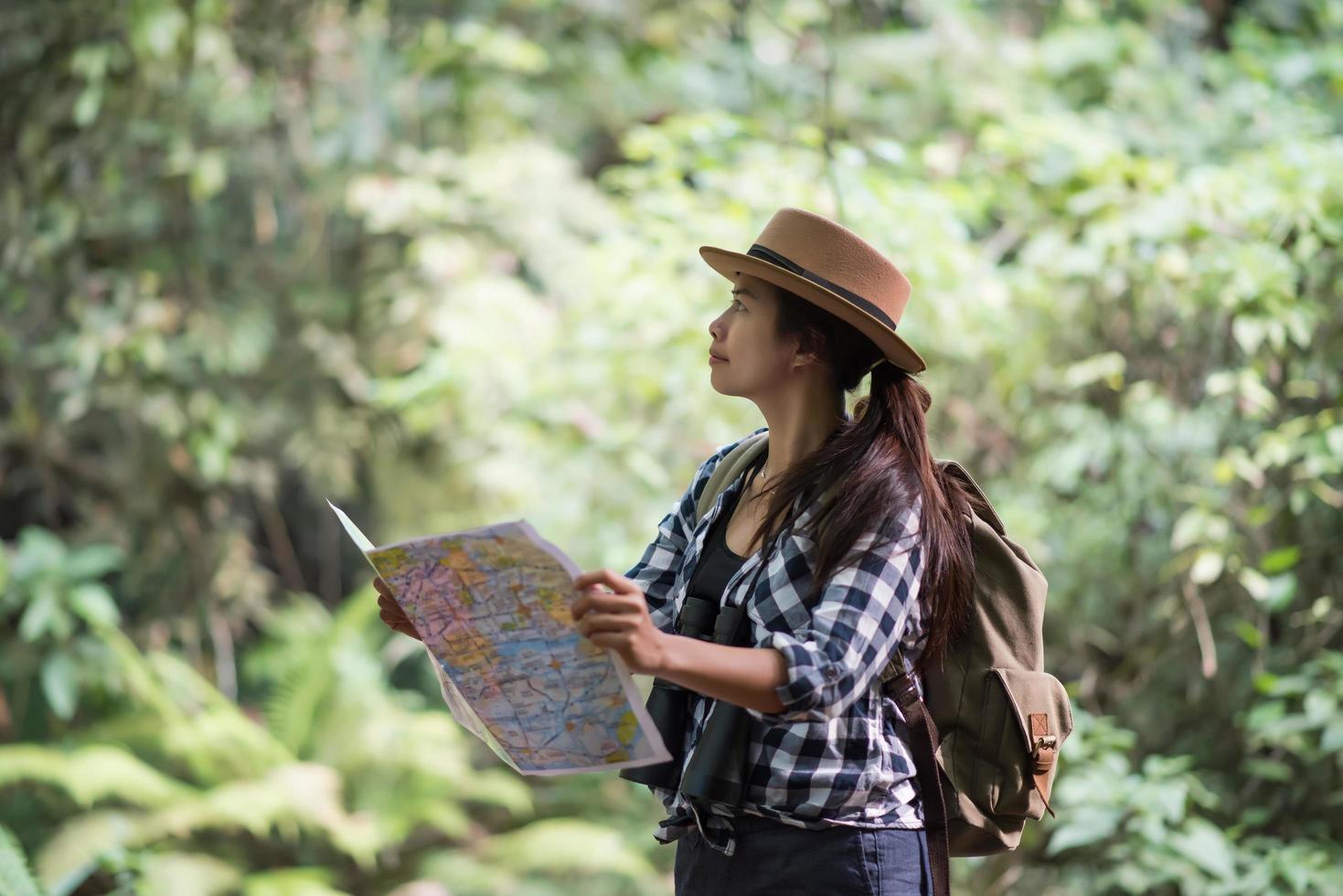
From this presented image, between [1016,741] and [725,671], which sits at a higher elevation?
[725,671]

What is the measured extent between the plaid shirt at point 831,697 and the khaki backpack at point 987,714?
0.03 m

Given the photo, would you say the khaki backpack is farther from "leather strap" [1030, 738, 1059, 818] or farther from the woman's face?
the woman's face

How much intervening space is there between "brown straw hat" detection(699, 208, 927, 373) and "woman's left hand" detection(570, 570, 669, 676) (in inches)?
16.7

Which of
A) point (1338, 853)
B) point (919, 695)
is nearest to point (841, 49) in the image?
Result: point (1338, 853)

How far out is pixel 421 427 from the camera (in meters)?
4.58

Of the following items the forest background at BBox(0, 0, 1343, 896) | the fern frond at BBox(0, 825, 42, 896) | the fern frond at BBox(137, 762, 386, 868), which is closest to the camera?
the fern frond at BBox(0, 825, 42, 896)

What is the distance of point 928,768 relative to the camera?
1409 millimetres

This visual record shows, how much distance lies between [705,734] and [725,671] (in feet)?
0.73

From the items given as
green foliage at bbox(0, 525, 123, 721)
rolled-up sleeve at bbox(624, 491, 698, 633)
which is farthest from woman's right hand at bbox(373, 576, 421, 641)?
green foliage at bbox(0, 525, 123, 721)

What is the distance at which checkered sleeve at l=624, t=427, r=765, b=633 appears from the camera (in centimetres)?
158

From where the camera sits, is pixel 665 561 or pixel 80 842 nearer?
pixel 665 561

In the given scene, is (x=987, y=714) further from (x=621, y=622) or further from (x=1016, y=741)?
(x=621, y=622)

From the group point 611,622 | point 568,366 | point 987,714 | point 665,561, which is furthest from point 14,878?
point 568,366

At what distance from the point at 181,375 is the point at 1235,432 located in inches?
134
